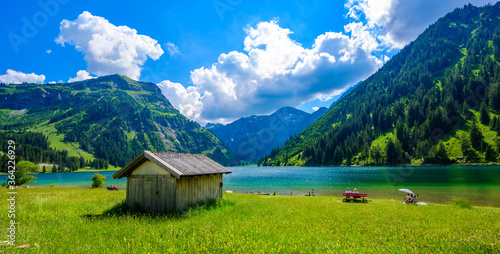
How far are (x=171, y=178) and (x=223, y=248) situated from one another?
1091 centimetres

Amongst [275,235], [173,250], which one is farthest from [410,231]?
[173,250]

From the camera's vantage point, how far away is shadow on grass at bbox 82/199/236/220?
1808cm

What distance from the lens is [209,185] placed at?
23.9 meters

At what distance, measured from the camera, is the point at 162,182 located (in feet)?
65.2

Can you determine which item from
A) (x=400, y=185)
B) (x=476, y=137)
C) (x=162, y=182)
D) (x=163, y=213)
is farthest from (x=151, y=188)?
(x=476, y=137)

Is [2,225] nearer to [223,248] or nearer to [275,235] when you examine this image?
[223,248]

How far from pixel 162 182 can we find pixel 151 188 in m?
1.30

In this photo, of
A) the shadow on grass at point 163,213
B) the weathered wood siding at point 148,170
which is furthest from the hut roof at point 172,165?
the shadow on grass at point 163,213

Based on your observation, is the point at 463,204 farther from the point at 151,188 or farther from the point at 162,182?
the point at 151,188

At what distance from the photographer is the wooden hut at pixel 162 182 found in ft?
63.4

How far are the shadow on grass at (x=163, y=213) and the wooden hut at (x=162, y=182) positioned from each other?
1.37 feet

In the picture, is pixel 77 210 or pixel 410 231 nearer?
pixel 410 231

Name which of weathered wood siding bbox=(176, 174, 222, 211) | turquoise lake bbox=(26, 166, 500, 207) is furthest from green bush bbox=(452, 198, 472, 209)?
weathered wood siding bbox=(176, 174, 222, 211)

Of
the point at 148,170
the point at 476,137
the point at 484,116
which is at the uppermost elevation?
the point at 484,116
